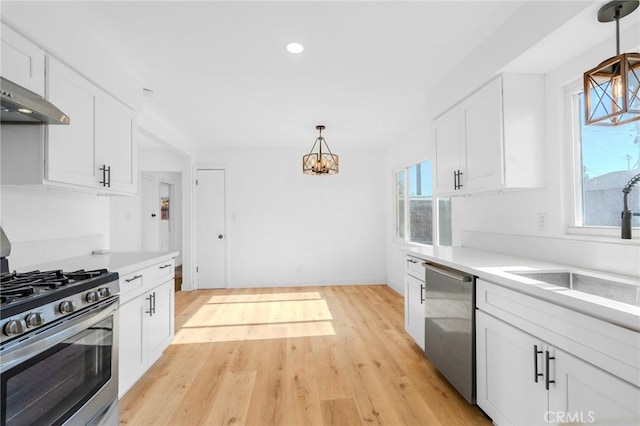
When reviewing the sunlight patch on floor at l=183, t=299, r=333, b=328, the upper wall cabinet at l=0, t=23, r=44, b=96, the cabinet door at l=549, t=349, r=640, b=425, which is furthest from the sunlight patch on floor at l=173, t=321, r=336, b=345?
the upper wall cabinet at l=0, t=23, r=44, b=96

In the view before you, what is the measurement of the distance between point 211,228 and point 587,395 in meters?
Result: 5.02

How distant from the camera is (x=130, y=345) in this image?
2.06 m

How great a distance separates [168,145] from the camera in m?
4.19

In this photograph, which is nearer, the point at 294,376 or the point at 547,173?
the point at 547,173

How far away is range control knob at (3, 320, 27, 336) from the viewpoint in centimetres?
100

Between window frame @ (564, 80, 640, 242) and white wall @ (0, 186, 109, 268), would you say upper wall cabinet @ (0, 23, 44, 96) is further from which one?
window frame @ (564, 80, 640, 242)

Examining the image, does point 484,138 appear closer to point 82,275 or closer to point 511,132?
point 511,132

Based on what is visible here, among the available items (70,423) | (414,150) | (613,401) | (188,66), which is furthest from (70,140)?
(414,150)

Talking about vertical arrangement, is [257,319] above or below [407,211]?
below

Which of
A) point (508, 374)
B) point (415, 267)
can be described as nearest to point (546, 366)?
point (508, 374)

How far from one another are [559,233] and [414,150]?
8.15ft

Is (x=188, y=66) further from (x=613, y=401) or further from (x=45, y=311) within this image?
(x=613, y=401)

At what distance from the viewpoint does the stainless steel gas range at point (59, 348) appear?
3.40 feet

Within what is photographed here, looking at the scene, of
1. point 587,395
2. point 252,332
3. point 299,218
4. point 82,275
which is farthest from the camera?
point 299,218
